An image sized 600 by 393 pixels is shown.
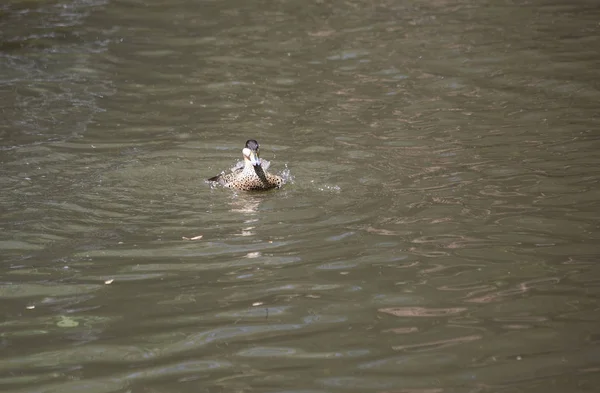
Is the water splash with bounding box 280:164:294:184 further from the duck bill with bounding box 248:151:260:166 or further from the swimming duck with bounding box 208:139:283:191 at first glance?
the duck bill with bounding box 248:151:260:166

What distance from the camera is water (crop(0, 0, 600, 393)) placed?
17.2 ft

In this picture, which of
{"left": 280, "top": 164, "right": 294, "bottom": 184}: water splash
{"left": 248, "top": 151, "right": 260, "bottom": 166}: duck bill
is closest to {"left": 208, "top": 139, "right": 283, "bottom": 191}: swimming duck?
{"left": 248, "top": 151, "right": 260, "bottom": 166}: duck bill

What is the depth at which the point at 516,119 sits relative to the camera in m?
10.3

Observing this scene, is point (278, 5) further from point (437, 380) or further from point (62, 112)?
point (437, 380)

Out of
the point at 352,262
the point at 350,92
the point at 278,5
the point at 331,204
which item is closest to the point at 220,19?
the point at 278,5

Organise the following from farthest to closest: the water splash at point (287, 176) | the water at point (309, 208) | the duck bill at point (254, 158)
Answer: the water splash at point (287, 176), the duck bill at point (254, 158), the water at point (309, 208)

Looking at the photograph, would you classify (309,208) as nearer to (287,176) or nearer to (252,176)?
(252,176)

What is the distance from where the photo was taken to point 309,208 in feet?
26.1

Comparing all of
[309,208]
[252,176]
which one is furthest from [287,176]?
[309,208]

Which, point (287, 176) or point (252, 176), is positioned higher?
point (252, 176)

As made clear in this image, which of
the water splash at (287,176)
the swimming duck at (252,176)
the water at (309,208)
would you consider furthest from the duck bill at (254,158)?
the water splash at (287,176)

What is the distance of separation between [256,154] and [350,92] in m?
3.50

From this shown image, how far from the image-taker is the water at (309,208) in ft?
17.2

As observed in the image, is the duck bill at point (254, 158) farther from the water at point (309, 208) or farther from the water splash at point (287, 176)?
the water splash at point (287, 176)
